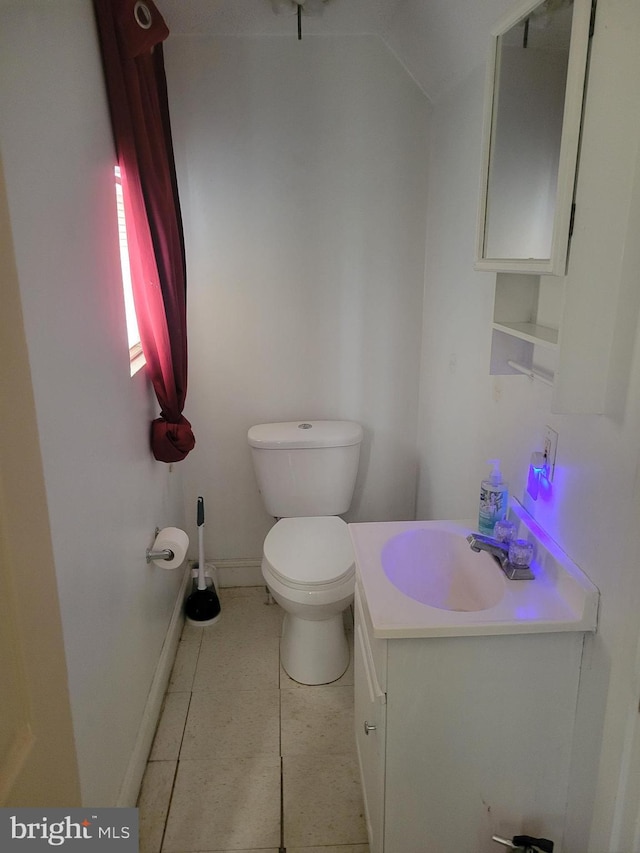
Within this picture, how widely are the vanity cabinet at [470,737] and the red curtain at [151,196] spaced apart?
1086 mm

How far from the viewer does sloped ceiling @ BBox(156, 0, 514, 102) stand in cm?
178

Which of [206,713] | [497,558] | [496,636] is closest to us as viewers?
[496,636]

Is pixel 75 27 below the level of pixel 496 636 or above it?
above

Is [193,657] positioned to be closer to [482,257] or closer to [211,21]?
[482,257]

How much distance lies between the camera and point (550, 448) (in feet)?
4.50

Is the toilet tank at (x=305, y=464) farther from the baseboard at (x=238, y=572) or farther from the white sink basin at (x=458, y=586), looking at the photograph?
the white sink basin at (x=458, y=586)

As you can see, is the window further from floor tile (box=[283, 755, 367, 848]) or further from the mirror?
floor tile (box=[283, 755, 367, 848])

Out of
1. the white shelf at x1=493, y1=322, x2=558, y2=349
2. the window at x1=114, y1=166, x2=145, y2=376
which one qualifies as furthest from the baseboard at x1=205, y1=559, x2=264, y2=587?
the white shelf at x1=493, y1=322, x2=558, y2=349

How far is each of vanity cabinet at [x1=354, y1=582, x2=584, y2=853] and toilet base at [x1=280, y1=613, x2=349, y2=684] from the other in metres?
0.78

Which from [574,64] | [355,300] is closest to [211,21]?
[355,300]

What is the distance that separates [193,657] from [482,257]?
1820 millimetres

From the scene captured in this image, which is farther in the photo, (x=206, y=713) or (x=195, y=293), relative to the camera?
(x=195, y=293)

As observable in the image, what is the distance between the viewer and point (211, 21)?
82.9 inches

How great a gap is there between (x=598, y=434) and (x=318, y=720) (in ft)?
4.61
